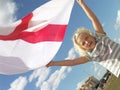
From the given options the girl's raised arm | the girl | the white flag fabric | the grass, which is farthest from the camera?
the grass

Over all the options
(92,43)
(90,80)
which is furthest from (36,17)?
(90,80)

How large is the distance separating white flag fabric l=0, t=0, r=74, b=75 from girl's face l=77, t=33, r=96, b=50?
2.64ft

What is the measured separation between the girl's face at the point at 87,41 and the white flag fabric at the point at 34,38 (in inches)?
31.7

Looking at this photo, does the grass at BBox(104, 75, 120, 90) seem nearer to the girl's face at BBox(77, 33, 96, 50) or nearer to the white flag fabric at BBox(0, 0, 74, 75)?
the girl's face at BBox(77, 33, 96, 50)

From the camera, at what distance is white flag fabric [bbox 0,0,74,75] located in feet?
41.0

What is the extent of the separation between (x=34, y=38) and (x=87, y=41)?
1.94 m

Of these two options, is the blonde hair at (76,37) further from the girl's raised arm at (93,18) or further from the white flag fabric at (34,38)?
the white flag fabric at (34,38)

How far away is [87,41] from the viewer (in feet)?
38.7

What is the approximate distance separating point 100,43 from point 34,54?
1.91 meters

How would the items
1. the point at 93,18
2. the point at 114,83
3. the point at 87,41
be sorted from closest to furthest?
the point at 87,41, the point at 93,18, the point at 114,83

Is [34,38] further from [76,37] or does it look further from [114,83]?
[114,83]

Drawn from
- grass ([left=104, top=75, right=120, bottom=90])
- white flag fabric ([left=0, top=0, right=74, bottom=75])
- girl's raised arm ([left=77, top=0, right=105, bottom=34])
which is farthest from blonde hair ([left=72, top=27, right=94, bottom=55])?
grass ([left=104, top=75, right=120, bottom=90])

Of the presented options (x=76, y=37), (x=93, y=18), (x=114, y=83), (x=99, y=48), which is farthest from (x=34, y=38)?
(x=114, y=83)

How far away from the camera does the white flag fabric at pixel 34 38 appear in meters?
12.5
